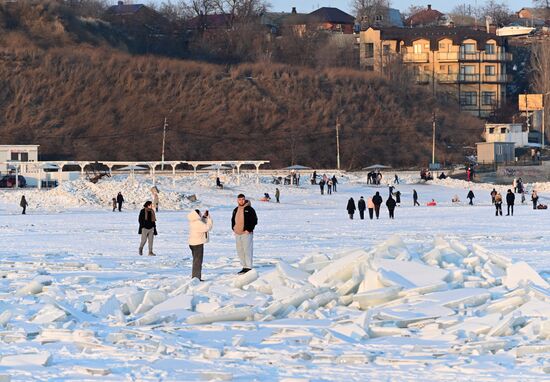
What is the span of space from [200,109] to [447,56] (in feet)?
82.6

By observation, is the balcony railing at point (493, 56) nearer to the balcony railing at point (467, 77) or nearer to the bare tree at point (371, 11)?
the balcony railing at point (467, 77)

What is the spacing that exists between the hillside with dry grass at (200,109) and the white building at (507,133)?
1.36m

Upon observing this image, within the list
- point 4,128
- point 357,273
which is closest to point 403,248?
point 357,273

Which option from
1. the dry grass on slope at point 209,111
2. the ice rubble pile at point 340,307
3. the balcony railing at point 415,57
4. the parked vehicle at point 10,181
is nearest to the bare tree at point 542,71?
the dry grass on slope at point 209,111

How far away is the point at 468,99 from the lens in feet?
329

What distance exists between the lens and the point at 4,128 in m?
76.2

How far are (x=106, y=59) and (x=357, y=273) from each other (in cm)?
7327

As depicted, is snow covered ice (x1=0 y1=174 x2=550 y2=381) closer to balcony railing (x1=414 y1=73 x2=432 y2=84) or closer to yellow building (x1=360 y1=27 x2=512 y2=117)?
balcony railing (x1=414 y1=73 x2=432 y2=84)

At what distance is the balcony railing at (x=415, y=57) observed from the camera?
10081cm

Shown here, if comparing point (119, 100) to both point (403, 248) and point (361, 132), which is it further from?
point (403, 248)

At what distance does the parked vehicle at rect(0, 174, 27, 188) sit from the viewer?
54.1m

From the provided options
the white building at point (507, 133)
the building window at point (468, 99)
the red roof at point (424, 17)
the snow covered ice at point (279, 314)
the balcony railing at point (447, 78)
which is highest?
the red roof at point (424, 17)

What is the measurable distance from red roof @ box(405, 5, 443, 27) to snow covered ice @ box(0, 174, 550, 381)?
11768cm

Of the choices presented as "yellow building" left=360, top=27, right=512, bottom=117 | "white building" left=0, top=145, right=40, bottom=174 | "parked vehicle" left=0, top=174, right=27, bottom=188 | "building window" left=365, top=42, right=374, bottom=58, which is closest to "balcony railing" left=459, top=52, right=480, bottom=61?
"yellow building" left=360, top=27, right=512, bottom=117
